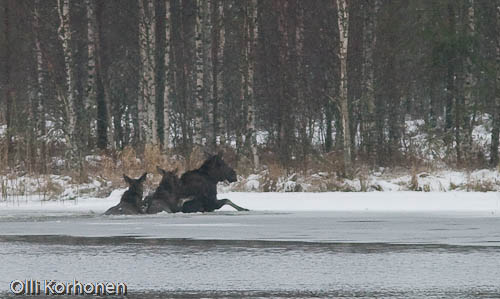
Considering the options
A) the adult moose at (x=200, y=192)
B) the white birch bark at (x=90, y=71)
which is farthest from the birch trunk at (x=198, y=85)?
the adult moose at (x=200, y=192)

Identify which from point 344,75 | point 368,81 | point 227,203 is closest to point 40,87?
point 368,81

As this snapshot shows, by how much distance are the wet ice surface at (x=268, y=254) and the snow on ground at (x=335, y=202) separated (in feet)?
4.37

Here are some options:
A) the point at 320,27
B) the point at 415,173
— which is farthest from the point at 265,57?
the point at 415,173

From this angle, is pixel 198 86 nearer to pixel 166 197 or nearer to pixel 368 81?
pixel 368 81

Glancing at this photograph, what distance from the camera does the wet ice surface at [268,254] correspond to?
28.2 ft

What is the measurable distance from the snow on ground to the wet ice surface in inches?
52.4

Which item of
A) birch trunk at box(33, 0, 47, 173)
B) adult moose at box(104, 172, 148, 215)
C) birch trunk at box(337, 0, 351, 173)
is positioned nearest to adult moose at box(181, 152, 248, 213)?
adult moose at box(104, 172, 148, 215)

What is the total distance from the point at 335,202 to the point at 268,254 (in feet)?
25.1

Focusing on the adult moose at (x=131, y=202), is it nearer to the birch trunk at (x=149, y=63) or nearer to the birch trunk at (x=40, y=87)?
the birch trunk at (x=40, y=87)

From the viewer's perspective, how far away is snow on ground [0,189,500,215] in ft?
58.0

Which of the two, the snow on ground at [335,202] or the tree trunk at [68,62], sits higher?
the tree trunk at [68,62]

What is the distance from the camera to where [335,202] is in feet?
60.7

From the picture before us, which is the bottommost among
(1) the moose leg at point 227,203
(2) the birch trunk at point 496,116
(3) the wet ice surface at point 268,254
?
(3) the wet ice surface at point 268,254

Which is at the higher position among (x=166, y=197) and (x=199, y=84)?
(x=199, y=84)
